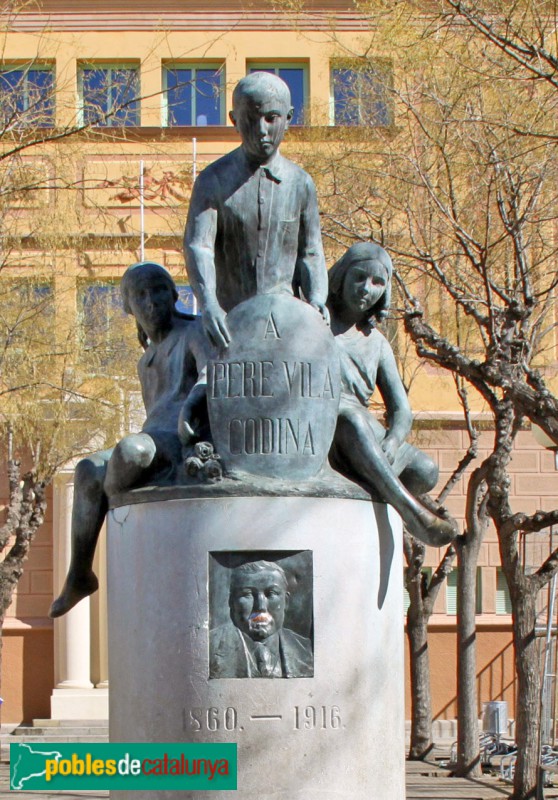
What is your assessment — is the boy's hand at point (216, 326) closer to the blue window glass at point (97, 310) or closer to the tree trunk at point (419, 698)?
the blue window glass at point (97, 310)

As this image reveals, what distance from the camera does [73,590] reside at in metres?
7.27

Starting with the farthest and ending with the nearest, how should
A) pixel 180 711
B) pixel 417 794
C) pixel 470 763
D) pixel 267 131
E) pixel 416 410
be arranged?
pixel 416 410, pixel 470 763, pixel 417 794, pixel 267 131, pixel 180 711

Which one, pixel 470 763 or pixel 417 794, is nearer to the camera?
pixel 417 794

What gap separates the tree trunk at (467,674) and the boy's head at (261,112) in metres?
12.3

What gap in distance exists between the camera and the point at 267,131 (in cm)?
682

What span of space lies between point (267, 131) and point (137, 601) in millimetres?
2084

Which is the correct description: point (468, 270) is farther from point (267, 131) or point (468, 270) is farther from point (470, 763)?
point (267, 131)

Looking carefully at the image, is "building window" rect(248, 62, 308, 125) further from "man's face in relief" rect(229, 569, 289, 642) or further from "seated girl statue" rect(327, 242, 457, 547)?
"man's face in relief" rect(229, 569, 289, 642)

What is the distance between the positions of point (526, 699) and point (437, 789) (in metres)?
1.45

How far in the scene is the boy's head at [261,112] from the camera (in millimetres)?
6695

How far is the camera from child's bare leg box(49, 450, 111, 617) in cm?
691

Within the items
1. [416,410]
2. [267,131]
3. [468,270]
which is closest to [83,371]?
[468,270]

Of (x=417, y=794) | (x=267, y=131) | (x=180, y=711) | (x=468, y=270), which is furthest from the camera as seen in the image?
(x=468, y=270)

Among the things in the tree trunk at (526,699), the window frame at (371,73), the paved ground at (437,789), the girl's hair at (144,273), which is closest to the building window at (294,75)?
the window frame at (371,73)
